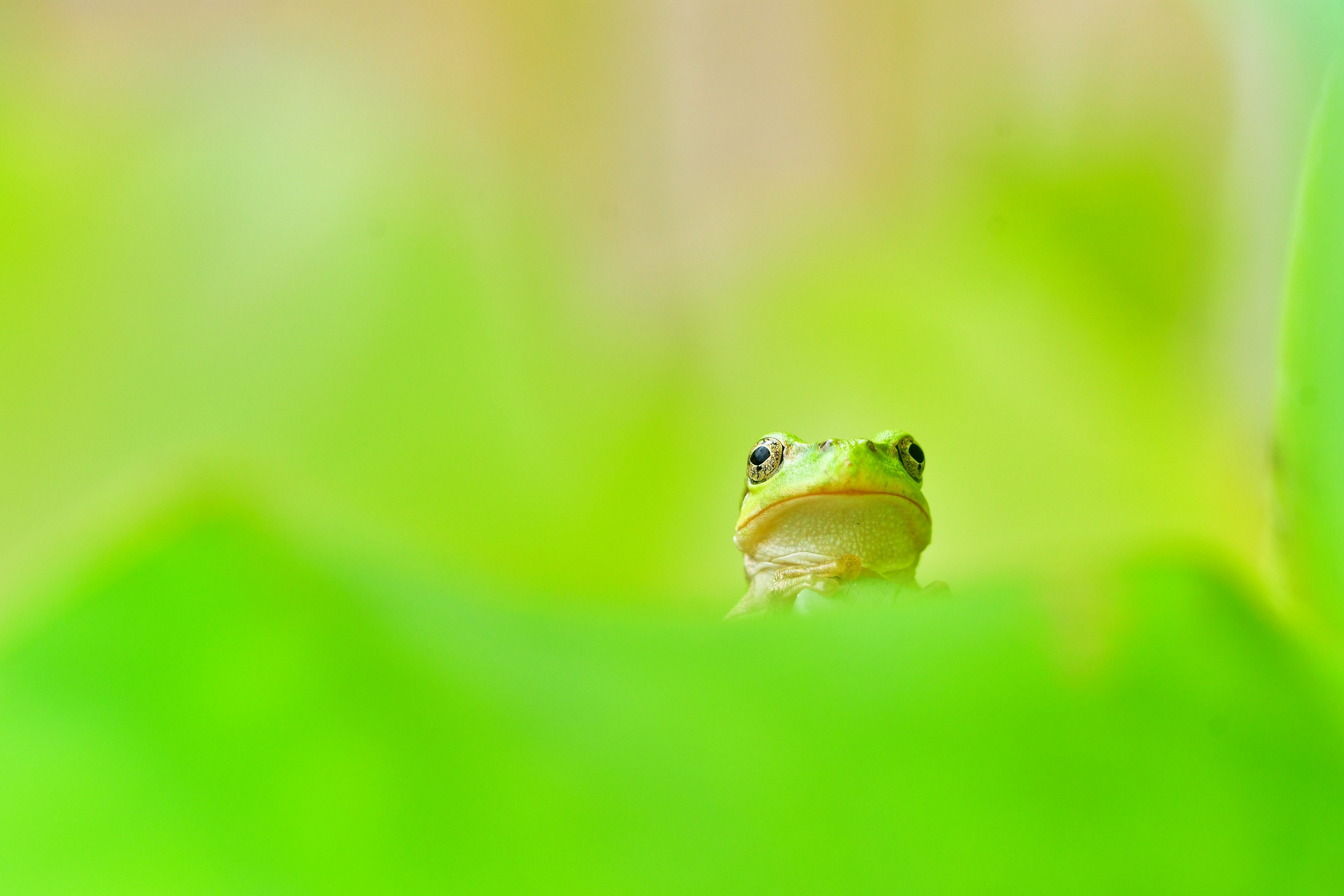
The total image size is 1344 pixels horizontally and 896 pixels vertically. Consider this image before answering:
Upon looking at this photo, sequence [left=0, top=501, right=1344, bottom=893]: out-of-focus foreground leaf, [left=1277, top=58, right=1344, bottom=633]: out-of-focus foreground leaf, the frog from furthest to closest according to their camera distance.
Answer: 1. the frog
2. [left=1277, top=58, right=1344, bottom=633]: out-of-focus foreground leaf
3. [left=0, top=501, right=1344, bottom=893]: out-of-focus foreground leaf

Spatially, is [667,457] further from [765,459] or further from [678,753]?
[678,753]

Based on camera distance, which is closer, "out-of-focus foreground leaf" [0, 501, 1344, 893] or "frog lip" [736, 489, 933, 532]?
"out-of-focus foreground leaf" [0, 501, 1344, 893]

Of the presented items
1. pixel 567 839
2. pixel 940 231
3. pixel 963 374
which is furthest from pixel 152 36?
pixel 567 839

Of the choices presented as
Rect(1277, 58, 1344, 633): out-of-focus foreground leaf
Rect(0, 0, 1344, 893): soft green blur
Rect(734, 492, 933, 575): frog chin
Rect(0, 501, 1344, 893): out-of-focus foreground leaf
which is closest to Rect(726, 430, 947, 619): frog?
Rect(734, 492, 933, 575): frog chin

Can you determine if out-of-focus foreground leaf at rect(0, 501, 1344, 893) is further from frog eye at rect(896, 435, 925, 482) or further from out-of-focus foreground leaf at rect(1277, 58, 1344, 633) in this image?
frog eye at rect(896, 435, 925, 482)

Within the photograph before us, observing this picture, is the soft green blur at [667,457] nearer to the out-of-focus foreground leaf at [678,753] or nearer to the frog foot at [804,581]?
the out-of-focus foreground leaf at [678,753]

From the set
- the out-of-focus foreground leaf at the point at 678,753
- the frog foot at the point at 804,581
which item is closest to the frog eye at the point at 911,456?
the frog foot at the point at 804,581

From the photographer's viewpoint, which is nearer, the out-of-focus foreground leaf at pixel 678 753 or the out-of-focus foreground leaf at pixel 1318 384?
the out-of-focus foreground leaf at pixel 678 753
